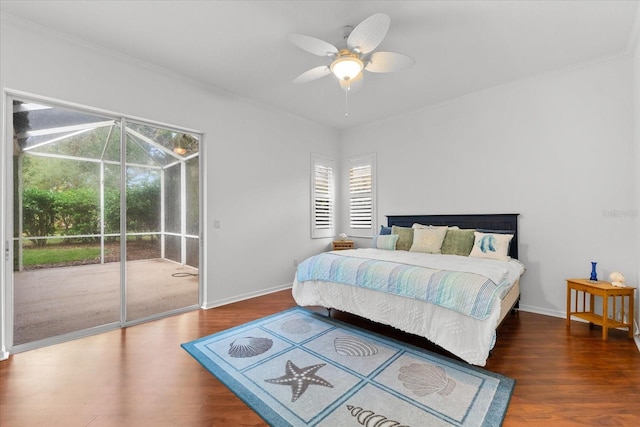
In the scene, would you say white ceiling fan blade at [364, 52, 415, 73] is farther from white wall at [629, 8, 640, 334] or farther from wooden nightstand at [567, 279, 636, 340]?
wooden nightstand at [567, 279, 636, 340]

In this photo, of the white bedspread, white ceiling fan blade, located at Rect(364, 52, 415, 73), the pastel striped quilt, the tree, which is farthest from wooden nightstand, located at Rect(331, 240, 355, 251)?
the tree

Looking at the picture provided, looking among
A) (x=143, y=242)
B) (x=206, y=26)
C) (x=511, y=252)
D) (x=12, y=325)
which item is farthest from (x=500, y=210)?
(x=12, y=325)

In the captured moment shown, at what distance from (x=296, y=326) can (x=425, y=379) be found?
4.80 ft

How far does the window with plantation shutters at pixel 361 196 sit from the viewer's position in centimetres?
534

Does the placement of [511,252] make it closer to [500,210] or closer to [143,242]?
[500,210]

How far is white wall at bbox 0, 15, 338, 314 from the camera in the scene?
2.67 metres

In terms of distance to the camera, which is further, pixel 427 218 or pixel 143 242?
pixel 427 218

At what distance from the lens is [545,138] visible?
3.52 metres

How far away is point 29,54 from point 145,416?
3.24m

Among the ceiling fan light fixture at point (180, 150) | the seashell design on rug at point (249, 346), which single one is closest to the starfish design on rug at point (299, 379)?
the seashell design on rug at point (249, 346)

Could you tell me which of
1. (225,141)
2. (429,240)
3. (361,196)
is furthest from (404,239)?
(225,141)

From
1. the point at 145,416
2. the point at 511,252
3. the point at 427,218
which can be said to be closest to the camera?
the point at 145,416

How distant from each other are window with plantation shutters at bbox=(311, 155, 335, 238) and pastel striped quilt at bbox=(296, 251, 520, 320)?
6.53 ft

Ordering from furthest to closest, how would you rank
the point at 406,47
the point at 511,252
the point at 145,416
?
the point at 511,252, the point at 406,47, the point at 145,416
